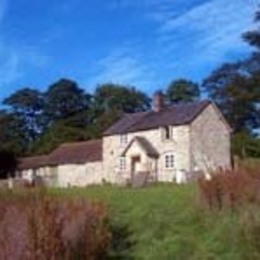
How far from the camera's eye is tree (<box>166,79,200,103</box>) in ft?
317

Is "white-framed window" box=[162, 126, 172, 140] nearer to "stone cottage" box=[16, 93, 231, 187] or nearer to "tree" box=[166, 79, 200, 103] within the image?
"stone cottage" box=[16, 93, 231, 187]

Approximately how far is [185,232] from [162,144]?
163ft

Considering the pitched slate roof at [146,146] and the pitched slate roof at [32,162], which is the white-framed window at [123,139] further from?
the pitched slate roof at [32,162]

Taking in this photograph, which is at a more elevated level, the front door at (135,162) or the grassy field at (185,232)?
the front door at (135,162)

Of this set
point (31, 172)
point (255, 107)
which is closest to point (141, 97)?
point (31, 172)

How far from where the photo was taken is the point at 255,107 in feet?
229

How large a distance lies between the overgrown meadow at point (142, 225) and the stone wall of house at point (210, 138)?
4357 cm

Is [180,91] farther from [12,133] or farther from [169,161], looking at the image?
[169,161]

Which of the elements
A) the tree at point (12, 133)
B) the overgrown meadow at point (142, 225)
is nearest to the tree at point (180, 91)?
the tree at point (12, 133)

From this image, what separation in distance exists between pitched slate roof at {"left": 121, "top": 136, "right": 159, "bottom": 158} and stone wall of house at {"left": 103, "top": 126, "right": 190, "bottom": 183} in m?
0.27

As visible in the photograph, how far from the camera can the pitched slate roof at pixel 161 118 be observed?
62969mm

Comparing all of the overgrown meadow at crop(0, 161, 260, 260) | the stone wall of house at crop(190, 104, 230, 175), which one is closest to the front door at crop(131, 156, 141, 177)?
the stone wall of house at crop(190, 104, 230, 175)

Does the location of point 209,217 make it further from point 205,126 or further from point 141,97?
point 141,97

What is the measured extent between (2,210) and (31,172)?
68940 millimetres
